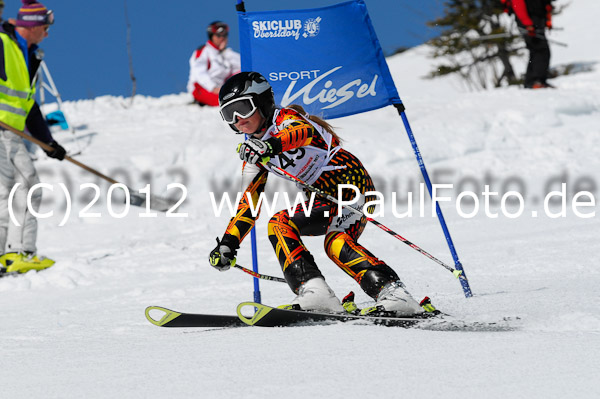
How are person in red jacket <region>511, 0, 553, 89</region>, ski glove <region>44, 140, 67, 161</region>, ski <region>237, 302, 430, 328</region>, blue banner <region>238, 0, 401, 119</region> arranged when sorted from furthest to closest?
person in red jacket <region>511, 0, 553, 89</region> → ski glove <region>44, 140, 67, 161</region> → blue banner <region>238, 0, 401, 119</region> → ski <region>237, 302, 430, 328</region>

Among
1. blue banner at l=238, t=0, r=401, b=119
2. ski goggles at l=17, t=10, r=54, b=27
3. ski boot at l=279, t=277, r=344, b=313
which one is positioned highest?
ski goggles at l=17, t=10, r=54, b=27

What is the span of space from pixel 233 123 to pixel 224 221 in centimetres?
503

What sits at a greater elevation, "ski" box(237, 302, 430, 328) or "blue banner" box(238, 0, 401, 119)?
"blue banner" box(238, 0, 401, 119)

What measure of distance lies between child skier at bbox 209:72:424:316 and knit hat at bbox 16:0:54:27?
3944 millimetres

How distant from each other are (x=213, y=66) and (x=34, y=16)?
6.66 m

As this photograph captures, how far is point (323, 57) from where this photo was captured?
4508 millimetres

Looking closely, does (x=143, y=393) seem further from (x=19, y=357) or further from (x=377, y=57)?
(x=377, y=57)

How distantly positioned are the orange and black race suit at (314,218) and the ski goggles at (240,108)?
16cm

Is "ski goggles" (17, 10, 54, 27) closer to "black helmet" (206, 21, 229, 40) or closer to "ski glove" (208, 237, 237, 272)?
"ski glove" (208, 237, 237, 272)

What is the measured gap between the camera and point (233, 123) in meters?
3.55

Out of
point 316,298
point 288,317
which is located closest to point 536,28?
point 316,298

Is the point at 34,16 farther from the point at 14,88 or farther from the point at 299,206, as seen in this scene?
the point at 299,206

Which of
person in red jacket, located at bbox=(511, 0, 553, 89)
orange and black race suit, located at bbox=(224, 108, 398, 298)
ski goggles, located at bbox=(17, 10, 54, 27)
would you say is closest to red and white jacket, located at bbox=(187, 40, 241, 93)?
person in red jacket, located at bbox=(511, 0, 553, 89)

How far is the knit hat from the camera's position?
6.69 m
